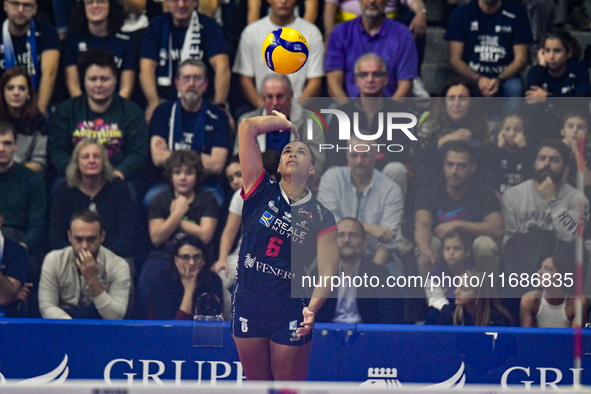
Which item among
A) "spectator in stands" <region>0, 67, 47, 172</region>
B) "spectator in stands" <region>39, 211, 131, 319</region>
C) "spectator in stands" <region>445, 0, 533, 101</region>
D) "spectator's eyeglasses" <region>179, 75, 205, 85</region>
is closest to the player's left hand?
"spectator in stands" <region>39, 211, 131, 319</region>

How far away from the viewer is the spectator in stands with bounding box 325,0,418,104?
7.44m

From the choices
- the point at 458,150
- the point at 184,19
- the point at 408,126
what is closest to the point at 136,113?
the point at 184,19

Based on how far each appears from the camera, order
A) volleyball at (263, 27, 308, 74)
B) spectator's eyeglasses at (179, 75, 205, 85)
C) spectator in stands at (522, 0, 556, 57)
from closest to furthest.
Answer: volleyball at (263, 27, 308, 74) < spectator's eyeglasses at (179, 75, 205, 85) < spectator in stands at (522, 0, 556, 57)

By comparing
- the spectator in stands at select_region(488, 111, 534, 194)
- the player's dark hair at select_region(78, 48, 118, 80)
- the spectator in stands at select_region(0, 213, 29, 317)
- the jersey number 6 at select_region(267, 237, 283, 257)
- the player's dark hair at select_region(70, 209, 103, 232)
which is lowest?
the spectator in stands at select_region(0, 213, 29, 317)

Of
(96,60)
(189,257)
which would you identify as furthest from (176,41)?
(189,257)

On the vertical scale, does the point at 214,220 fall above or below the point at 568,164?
below

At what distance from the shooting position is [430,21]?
8867 mm

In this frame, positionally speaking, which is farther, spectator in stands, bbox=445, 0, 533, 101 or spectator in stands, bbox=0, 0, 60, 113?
spectator in stands, bbox=445, 0, 533, 101

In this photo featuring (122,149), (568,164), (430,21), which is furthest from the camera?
(430,21)

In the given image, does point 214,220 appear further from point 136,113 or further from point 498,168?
point 498,168

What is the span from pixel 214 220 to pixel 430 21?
3.80 meters

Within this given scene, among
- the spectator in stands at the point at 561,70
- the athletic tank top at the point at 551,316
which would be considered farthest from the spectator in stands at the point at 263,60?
the athletic tank top at the point at 551,316

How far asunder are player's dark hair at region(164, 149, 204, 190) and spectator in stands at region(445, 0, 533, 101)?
9.61 feet

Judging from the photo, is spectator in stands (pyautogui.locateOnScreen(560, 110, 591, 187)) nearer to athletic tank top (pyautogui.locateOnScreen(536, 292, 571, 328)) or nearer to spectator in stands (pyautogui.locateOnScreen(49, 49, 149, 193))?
athletic tank top (pyautogui.locateOnScreen(536, 292, 571, 328))
